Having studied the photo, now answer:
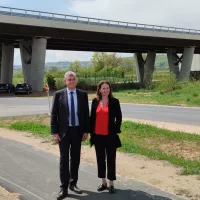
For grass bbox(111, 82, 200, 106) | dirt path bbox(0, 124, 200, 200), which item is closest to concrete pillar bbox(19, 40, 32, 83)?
grass bbox(111, 82, 200, 106)

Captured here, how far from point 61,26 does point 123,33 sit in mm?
9180

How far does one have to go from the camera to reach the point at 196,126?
1498 centimetres

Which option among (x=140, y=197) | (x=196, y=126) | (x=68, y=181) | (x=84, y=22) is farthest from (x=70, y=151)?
(x=84, y=22)

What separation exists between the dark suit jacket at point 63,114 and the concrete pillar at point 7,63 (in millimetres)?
50722

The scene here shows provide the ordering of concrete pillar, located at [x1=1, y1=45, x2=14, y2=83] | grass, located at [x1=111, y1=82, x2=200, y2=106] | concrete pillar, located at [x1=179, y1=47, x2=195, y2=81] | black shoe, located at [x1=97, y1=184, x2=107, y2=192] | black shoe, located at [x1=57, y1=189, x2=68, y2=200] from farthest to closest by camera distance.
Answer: concrete pillar, located at [x1=179, y1=47, x2=195, y2=81] → concrete pillar, located at [x1=1, y1=45, x2=14, y2=83] → grass, located at [x1=111, y1=82, x2=200, y2=106] → black shoe, located at [x1=97, y1=184, x2=107, y2=192] → black shoe, located at [x1=57, y1=189, x2=68, y2=200]

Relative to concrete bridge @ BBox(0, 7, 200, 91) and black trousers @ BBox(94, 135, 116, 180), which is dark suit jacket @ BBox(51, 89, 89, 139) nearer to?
black trousers @ BBox(94, 135, 116, 180)

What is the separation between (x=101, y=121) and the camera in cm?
577

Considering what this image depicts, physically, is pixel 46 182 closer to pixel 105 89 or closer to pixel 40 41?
pixel 105 89

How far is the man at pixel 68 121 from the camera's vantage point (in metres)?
5.69

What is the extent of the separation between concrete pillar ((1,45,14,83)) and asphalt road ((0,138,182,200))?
155ft

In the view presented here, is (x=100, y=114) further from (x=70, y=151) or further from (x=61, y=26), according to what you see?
(x=61, y=26)

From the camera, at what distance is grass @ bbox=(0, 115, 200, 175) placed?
27.6 feet

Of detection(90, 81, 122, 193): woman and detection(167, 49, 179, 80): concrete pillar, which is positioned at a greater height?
detection(167, 49, 179, 80): concrete pillar

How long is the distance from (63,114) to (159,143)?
5.86 metres
